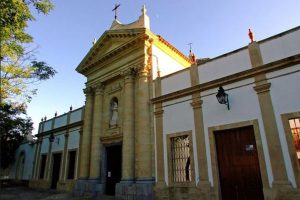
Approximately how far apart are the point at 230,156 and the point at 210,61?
14.6ft

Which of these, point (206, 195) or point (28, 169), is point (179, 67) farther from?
point (28, 169)

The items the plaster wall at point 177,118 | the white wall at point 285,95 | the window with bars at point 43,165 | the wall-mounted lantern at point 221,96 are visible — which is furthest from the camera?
the window with bars at point 43,165

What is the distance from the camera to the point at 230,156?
9.59 m

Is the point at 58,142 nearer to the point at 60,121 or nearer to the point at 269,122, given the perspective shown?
the point at 60,121

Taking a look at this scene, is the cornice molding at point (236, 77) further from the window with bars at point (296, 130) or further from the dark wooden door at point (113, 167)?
the dark wooden door at point (113, 167)

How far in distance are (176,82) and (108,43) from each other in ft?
20.6

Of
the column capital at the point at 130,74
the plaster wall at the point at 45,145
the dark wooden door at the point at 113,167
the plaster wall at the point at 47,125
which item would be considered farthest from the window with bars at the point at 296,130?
the plaster wall at the point at 47,125

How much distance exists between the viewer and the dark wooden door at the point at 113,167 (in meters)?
13.5

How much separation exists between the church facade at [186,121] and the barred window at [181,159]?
45 mm

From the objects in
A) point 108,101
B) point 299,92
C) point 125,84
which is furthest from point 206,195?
point 108,101

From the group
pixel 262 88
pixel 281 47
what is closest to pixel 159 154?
pixel 262 88

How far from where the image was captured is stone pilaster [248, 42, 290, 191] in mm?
8117

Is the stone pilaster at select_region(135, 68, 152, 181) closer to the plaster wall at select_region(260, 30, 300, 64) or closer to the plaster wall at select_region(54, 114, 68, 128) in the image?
the plaster wall at select_region(260, 30, 300, 64)

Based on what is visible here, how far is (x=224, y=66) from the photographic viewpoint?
10.6 metres
